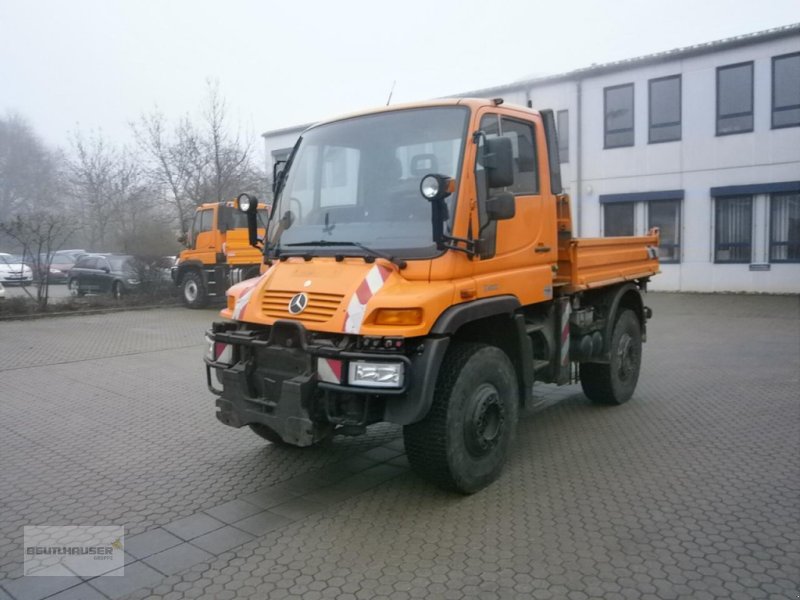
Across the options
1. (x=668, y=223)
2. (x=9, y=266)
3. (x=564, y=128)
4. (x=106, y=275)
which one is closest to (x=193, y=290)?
(x=106, y=275)

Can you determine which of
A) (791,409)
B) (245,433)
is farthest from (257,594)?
(791,409)

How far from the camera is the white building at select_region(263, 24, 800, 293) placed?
62.8ft

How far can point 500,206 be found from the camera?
464 cm

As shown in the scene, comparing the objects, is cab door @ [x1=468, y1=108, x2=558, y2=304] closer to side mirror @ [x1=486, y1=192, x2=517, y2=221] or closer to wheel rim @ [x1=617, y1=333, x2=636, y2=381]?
side mirror @ [x1=486, y1=192, x2=517, y2=221]

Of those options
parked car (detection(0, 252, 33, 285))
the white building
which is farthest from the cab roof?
parked car (detection(0, 252, 33, 285))

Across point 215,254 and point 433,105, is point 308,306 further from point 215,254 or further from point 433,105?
point 215,254

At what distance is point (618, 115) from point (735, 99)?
11.5 ft

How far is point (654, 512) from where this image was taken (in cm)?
445

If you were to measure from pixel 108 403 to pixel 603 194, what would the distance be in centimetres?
1845

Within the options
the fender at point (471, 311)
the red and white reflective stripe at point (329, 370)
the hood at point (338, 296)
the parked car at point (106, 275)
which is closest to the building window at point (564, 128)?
the parked car at point (106, 275)

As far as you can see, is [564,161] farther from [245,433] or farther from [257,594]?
[257,594]

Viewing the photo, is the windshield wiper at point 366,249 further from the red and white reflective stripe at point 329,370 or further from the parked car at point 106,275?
the parked car at point 106,275

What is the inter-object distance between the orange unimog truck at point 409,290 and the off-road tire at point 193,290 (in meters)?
13.3

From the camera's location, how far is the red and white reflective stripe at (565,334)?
6.05 meters
